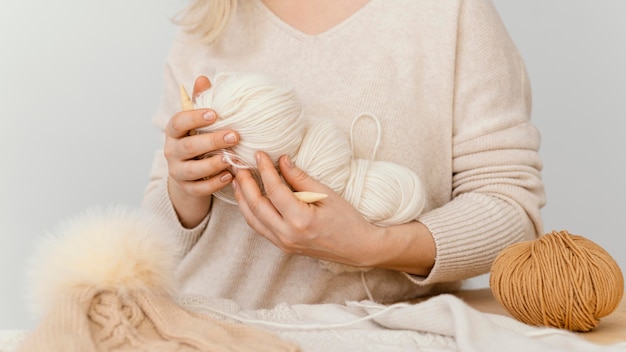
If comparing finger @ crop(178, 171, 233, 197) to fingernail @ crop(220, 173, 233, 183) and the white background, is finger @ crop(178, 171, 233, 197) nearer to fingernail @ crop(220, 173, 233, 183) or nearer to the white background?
fingernail @ crop(220, 173, 233, 183)

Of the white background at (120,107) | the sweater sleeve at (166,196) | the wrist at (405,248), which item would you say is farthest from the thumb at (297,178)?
the white background at (120,107)

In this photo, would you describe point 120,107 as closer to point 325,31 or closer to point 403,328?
A: point 325,31

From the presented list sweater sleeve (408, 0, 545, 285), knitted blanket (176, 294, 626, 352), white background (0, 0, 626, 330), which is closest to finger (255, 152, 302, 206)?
knitted blanket (176, 294, 626, 352)

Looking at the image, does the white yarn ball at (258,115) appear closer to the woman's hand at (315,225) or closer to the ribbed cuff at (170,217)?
the woman's hand at (315,225)

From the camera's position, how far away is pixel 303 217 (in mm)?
898

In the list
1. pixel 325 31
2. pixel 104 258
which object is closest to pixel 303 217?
pixel 104 258

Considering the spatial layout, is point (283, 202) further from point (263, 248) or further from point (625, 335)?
point (625, 335)

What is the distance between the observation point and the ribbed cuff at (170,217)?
1.14m

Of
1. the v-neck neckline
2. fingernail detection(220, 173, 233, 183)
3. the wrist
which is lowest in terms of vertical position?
the wrist

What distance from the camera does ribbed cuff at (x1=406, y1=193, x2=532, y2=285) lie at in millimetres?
1024

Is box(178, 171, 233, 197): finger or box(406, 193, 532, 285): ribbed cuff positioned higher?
box(178, 171, 233, 197): finger

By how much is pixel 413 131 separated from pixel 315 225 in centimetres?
28

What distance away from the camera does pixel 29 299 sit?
738 mm

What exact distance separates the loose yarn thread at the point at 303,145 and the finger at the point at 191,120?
0.04 feet
